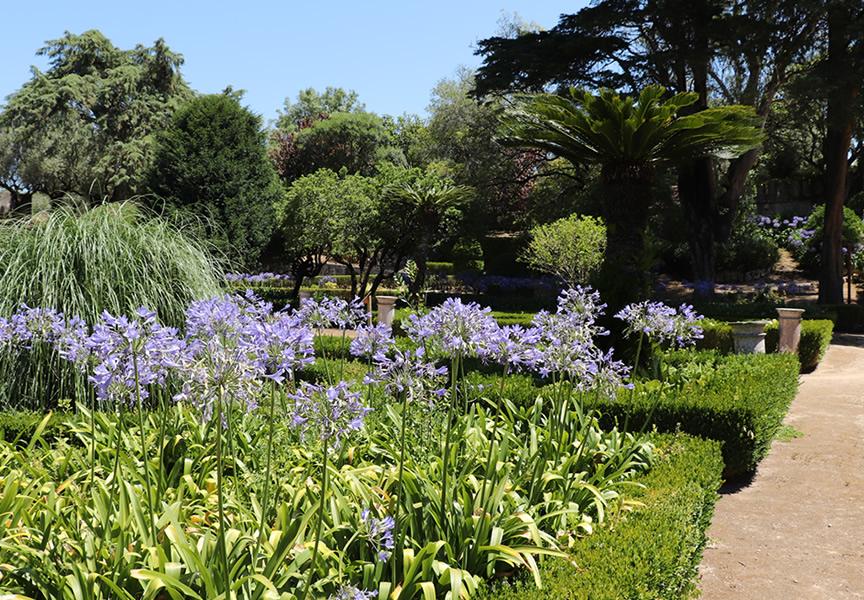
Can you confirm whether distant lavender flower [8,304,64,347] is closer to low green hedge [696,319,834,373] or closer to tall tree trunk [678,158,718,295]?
low green hedge [696,319,834,373]

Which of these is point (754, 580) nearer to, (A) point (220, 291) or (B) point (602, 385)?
(B) point (602, 385)

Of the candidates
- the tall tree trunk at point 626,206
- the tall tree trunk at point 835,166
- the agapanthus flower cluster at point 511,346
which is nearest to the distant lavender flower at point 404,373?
the agapanthus flower cluster at point 511,346

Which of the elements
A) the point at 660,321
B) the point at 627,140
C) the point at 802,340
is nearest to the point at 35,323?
the point at 660,321

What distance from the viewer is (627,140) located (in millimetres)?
9273

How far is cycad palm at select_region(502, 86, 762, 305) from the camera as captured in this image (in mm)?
8836

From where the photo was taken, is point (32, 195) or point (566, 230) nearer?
point (566, 230)

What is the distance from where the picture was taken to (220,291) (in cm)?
654

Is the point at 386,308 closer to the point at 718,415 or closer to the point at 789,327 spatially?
the point at 789,327

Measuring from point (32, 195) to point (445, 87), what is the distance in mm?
18829

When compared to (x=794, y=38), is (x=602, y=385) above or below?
below

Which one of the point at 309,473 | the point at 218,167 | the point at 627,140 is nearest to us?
the point at 309,473

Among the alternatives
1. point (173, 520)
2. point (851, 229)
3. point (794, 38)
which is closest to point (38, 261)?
point (173, 520)

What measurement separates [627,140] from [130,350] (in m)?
7.81

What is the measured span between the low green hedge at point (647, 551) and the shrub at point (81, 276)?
3782 mm
